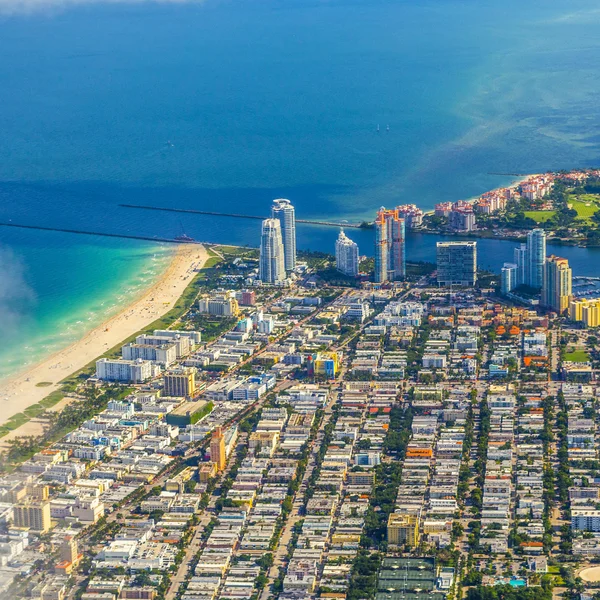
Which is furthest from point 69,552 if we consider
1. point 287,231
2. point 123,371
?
point 287,231

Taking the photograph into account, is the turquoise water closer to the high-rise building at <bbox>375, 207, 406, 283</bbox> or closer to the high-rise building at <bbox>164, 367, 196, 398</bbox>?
the high-rise building at <bbox>164, 367, 196, 398</bbox>

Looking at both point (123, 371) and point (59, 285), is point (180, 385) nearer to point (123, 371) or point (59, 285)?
point (123, 371)

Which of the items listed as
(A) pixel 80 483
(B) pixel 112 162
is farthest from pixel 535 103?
(A) pixel 80 483

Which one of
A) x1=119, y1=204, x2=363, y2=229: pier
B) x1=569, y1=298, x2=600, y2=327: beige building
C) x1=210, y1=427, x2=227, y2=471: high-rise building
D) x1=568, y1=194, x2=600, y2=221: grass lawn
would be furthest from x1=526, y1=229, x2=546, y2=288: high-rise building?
x1=210, y1=427, x2=227, y2=471: high-rise building

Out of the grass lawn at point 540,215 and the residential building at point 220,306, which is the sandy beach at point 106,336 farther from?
the grass lawn at point 540,215

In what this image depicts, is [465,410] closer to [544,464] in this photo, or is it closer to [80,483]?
[544,464]

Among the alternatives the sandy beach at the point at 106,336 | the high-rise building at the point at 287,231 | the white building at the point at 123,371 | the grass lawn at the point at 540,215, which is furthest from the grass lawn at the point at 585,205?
the white building at the point at 123,371
